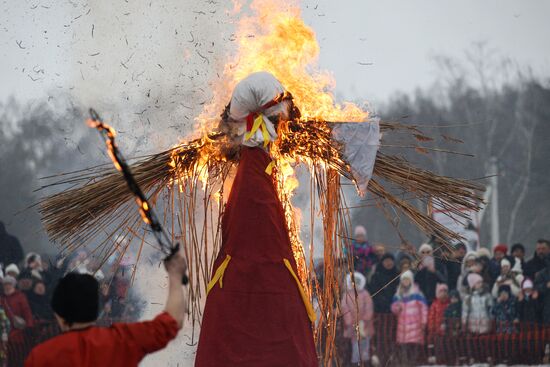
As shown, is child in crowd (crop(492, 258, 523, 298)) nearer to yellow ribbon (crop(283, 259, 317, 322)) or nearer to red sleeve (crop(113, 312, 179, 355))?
yellow ribbon (crop(283, 259, 317, 322))

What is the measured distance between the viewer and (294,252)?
5.98 metres

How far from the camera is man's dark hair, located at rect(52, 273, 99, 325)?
12.8ft

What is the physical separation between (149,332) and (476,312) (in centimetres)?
836

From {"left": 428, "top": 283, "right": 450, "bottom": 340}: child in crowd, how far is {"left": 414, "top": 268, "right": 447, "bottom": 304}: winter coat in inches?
2.6

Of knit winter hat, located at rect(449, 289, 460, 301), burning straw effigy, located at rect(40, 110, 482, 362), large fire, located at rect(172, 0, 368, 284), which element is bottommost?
knit winter hat, located at rect(449, 289, 460, 301)

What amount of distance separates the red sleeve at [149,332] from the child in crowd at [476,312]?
27.0 ft

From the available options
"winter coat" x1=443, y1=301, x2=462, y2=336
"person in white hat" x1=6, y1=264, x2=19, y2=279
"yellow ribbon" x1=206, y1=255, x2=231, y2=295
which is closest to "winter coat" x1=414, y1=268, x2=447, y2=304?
"winter coat" x1=443, y1=301, x2=462, y2=336

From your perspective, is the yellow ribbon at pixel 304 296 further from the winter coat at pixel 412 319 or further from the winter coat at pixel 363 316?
the winter coat at pixel 412 319

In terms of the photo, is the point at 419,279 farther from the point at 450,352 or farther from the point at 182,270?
the point at 182,270

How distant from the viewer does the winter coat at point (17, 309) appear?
11.0 m

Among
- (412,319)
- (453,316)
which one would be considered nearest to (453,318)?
(453,316)

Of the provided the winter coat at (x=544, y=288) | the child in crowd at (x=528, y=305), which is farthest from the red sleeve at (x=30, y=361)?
the winter coat at (x=544, y=288)

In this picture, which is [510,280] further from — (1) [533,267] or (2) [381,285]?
(2) [381,285]

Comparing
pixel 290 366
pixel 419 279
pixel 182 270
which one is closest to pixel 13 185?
pixel 419 279
